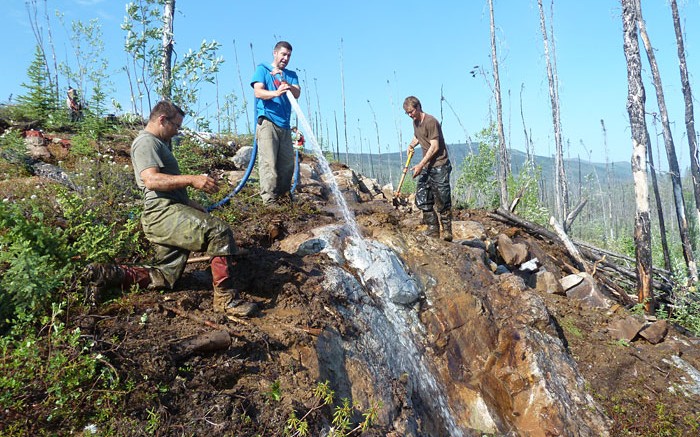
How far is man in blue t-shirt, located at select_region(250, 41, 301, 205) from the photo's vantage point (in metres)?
5.35

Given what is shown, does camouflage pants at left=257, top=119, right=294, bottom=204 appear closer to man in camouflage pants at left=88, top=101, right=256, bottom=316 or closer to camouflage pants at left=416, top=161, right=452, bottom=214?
camouflage pants at left=416, top=161, right=452, bottom=214

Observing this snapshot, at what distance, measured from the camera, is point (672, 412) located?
15.6ft

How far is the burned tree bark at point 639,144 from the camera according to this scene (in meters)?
7.07

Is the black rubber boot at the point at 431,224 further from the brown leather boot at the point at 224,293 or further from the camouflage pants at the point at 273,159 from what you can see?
the brown leather boot at the point at 224,293

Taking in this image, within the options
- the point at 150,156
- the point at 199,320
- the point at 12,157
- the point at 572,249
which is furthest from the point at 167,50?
the point at 572,249

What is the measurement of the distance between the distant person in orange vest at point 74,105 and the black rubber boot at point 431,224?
7.95m

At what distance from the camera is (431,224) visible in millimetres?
6340

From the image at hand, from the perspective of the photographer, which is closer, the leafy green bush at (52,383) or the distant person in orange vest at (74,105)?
the leafy green bush at (52,383)

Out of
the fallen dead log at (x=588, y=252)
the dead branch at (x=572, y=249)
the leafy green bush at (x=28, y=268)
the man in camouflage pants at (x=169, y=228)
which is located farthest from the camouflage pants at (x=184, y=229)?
the dead branch at (x=572, y=249)

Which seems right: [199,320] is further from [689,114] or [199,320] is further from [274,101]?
[689,114]

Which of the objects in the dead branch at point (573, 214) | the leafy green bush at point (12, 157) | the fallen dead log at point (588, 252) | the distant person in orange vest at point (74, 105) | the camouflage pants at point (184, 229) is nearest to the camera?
the camouflage pants at point (184, 229)

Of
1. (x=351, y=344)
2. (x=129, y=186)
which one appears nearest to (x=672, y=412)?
(x=351, y=344)

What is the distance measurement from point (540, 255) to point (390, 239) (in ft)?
12.5

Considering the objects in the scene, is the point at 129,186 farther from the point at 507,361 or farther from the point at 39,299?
the point at 507,361
